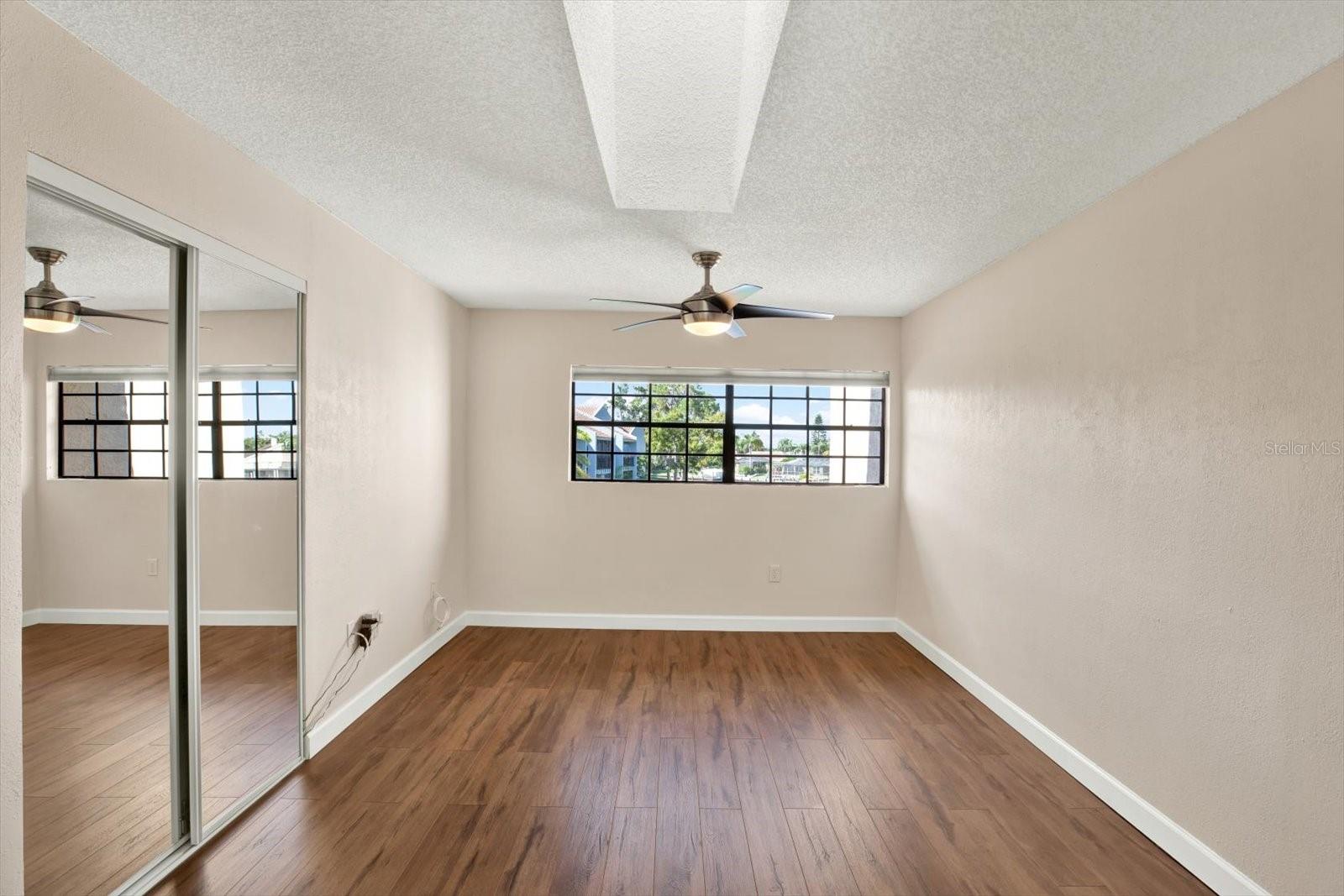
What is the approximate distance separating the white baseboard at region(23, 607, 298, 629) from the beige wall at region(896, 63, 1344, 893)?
11.1ft

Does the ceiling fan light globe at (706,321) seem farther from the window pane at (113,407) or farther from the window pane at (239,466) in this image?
the window pane at (113,407)

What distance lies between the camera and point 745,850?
2.15 meters

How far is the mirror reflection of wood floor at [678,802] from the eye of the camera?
2010 millimetres

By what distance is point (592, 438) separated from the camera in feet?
16.3

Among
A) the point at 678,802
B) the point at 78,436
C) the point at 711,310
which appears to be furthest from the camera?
the point at 711,310

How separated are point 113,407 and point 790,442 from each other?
13.5 feet

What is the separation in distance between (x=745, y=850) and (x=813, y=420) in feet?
11.2

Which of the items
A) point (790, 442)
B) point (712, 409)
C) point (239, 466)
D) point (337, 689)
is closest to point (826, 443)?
point (790, 442)

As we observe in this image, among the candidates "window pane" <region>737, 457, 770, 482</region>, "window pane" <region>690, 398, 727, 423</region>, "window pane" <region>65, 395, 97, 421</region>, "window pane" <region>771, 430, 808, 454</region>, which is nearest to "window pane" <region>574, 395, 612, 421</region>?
"window pane" <region>690, 398, 727, 423</region>

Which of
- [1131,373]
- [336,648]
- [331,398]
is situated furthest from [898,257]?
[336,648]

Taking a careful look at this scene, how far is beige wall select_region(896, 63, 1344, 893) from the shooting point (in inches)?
68.2

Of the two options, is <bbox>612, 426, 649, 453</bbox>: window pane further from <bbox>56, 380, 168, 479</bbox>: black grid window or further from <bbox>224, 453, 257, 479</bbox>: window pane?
<bbox>56, 380, 168, 479</bbox>: black grid window

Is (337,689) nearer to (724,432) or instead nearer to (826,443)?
(724,432)

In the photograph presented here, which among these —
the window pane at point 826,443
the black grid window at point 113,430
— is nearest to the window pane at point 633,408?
the window pane at point 826,443
